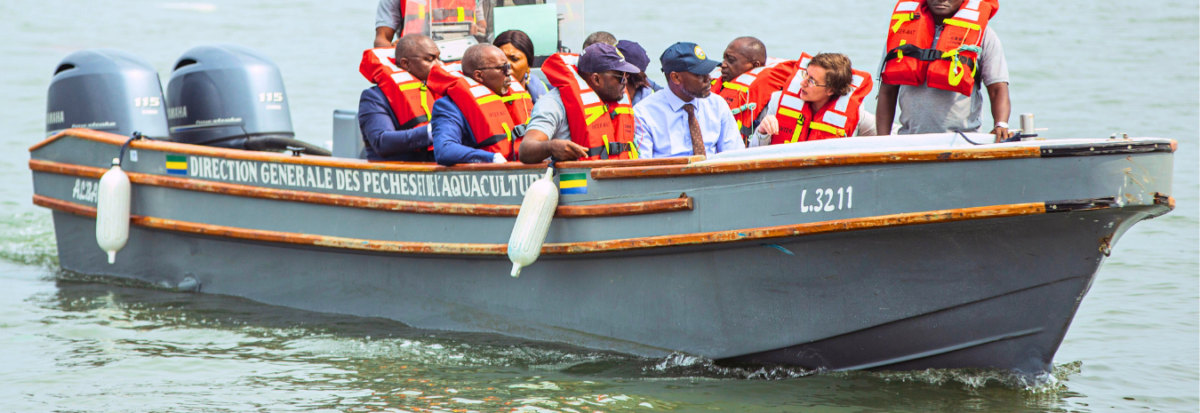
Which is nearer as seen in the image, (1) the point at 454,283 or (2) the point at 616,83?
(2) the point at 616,83

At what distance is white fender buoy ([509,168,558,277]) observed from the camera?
4883 mm

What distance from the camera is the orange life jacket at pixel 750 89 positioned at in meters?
6.14

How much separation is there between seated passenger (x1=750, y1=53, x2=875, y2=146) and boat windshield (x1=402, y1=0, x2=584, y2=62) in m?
1.84

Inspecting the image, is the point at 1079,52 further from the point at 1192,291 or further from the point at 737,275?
the point at 737,275

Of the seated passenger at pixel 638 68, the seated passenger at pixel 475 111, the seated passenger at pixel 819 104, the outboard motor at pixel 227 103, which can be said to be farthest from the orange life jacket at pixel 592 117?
the outboard motor at pixel 227 103

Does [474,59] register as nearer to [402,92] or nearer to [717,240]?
[402,92]

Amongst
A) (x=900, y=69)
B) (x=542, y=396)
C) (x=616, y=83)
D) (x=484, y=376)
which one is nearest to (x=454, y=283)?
(x=484, y=376)

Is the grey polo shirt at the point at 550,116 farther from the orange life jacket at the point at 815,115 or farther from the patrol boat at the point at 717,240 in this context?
the orange life jacket at the point at 815,115

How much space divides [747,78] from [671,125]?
4.45 ft

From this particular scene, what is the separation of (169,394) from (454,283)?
1.50m

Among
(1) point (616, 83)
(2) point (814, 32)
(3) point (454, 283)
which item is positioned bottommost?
(3) point (454, 283)

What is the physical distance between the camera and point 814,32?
22.2m

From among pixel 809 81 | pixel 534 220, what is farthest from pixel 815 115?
pixel 534 220

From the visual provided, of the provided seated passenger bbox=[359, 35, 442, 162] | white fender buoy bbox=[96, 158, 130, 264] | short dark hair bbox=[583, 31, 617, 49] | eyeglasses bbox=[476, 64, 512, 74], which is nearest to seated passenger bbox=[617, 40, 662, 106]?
eyeglasses bbox=[476, 64, 512, 74]
